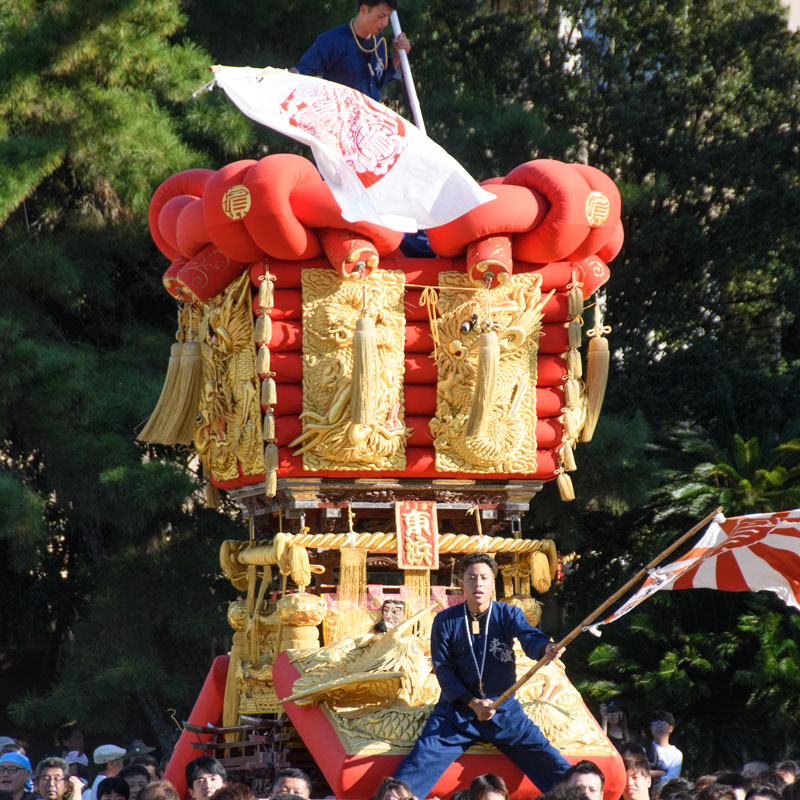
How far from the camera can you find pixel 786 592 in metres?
6.14

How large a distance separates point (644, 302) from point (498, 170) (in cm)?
268

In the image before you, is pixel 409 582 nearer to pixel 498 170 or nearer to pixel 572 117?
pixel 498 170

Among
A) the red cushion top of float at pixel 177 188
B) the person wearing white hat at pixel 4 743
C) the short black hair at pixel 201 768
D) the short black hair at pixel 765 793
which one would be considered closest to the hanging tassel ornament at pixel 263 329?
the red cushion top of float at pixel 177 188

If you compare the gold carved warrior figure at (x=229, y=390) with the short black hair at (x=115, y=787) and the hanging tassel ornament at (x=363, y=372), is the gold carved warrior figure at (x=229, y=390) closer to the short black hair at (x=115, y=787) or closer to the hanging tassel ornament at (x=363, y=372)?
the hanging tassel ornament at (x=363, y=372)

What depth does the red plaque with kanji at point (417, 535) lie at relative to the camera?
802 centimetres

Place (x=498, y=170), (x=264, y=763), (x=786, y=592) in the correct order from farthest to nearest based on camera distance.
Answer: (x=498, y=170) → (x=264, y=763) → (x=786, y=592)

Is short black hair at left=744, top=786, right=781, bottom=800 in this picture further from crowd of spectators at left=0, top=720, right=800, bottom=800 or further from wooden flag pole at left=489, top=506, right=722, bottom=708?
wooden flag pole at left=489, top=506, right=722, bottom=708

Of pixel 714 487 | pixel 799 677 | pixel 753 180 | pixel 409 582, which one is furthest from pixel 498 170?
pixel 409 582

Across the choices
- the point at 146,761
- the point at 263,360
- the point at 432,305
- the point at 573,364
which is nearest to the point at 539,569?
the point at 573,364

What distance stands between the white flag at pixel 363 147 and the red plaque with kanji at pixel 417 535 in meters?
1.77

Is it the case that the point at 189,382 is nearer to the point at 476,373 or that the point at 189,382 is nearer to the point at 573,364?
the point at 476,373

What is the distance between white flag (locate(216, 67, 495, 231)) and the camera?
761 centimetres

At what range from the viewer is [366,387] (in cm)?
774

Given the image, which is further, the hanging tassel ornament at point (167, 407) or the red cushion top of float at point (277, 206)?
the hanging tassel ornament at point (167, 407)
